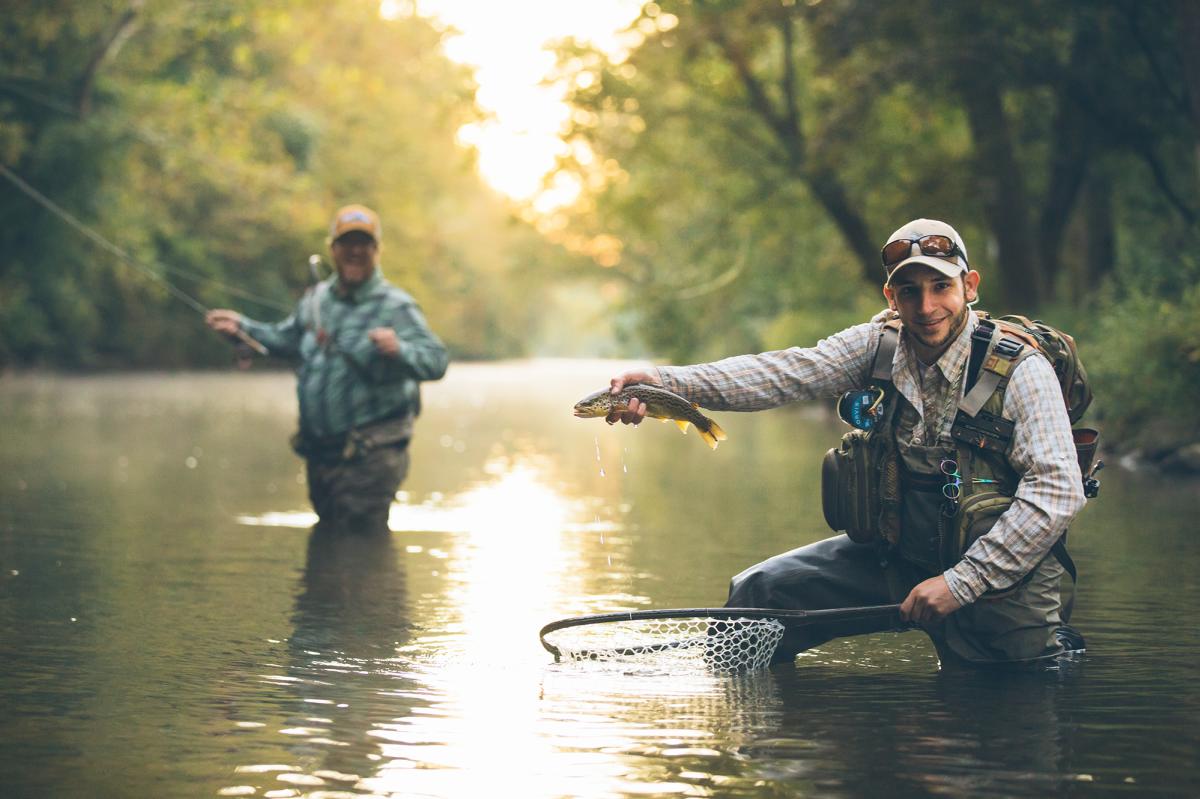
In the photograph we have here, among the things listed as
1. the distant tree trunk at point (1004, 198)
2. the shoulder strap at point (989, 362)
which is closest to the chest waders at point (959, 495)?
the shoulder strap at point (989, 362)

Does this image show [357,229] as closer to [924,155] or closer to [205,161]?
[924,155]

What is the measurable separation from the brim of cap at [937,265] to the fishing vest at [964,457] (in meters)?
0.23

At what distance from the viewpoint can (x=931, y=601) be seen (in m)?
6.17

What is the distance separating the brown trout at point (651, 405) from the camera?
20.7 ft

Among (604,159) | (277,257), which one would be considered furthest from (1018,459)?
(277,257)

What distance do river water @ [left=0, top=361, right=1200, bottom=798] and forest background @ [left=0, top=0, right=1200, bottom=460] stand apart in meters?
2.49

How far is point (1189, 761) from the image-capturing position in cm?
567

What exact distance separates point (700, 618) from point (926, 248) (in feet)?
5.17

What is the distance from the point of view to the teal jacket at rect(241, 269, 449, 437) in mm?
11586

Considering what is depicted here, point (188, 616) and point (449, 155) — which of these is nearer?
point (188, 616)

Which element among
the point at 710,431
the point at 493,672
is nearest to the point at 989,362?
the point at 710,431

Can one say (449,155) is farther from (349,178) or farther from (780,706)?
(780,706)

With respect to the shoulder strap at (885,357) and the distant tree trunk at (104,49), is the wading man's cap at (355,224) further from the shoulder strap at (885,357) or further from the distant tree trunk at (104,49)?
the distant tree trunk at (104,49)

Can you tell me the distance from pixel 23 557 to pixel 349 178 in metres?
53.6
